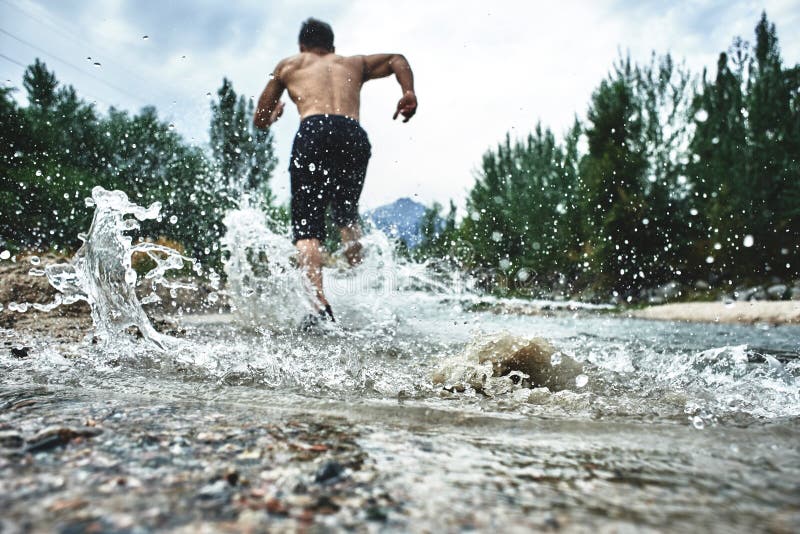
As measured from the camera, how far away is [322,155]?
14.0ft

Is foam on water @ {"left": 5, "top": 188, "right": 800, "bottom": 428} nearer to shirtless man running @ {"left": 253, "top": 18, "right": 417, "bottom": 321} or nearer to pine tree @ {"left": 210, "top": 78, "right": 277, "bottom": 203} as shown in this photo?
shirtless man running @ {"left": 253, "top": 18, "right": 417, "bottom": 321}

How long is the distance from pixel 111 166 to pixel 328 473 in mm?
33521

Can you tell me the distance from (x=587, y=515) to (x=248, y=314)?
421cm

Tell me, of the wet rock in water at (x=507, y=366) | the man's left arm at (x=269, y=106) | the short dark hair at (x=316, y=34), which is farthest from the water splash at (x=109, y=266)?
the short dark hair at (x=316, y=34)

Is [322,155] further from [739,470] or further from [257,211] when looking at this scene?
[739,470]

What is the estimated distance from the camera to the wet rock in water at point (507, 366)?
6.57 feet

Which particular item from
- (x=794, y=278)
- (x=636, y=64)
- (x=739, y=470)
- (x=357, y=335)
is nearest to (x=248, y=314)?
(x=357, y=335)

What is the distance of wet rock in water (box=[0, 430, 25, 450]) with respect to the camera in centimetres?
100

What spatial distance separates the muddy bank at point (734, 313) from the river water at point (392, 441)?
19.1ft

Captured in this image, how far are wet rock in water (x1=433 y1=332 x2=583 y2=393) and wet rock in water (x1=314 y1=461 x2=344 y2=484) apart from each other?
1.05 meters

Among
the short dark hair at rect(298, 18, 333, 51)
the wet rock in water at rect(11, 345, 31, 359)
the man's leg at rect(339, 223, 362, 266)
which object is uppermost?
the short dark hair at rect(298, 18, 333, 51)

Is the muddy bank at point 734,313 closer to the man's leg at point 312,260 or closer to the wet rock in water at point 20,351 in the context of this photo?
the man's leg at point 312,260

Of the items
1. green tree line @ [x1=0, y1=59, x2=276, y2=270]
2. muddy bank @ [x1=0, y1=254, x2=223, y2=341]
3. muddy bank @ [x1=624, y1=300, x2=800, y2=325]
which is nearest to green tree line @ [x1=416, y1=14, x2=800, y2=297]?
muddy bank @ [x1=624, y1=300, x2=800, y2=325]

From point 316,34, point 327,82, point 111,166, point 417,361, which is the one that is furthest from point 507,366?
point 111,166
